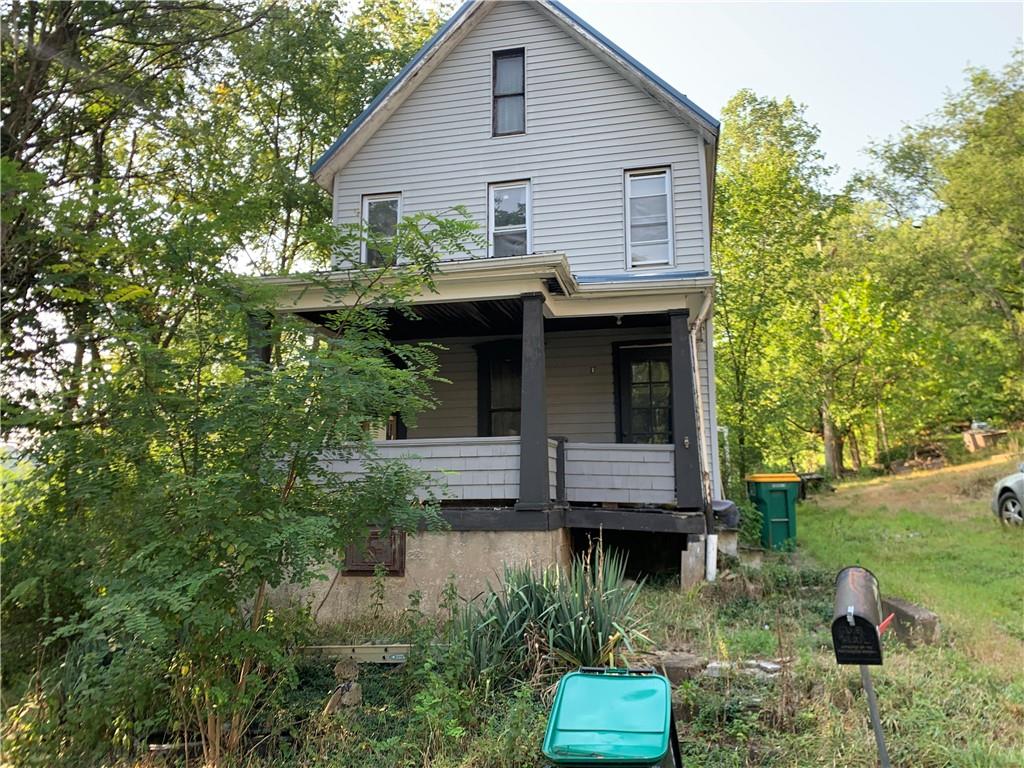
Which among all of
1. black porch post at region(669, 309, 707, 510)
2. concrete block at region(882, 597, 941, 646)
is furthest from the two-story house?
concrete block at region(882, 597, 941, 646)

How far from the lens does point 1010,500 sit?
11.7 m

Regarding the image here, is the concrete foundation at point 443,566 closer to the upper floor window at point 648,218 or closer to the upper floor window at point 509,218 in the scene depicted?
the upper floor window at point 648,218

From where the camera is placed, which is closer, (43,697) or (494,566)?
(43,697)

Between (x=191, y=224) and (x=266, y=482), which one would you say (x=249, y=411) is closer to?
(x=266, y=482)

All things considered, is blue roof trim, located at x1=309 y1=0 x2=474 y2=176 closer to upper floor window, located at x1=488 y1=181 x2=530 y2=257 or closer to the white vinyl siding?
the white vinyl siding

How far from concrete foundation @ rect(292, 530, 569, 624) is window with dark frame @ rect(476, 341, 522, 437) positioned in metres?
3.83

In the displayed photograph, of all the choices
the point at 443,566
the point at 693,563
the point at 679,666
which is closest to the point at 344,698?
the point at 679,666

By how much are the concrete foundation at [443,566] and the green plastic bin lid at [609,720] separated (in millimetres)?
4056

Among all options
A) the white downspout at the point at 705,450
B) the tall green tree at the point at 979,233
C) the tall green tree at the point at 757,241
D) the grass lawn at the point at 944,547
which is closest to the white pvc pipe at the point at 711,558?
the white downspout at the point at 705,450

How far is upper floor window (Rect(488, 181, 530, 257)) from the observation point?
37.5ft

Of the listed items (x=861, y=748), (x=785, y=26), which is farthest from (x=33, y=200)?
(x=785, y=26)

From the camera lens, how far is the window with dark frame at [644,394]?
35.5 feet

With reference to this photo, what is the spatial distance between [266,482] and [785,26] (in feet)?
30.5

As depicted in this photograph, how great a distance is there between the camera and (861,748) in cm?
393
